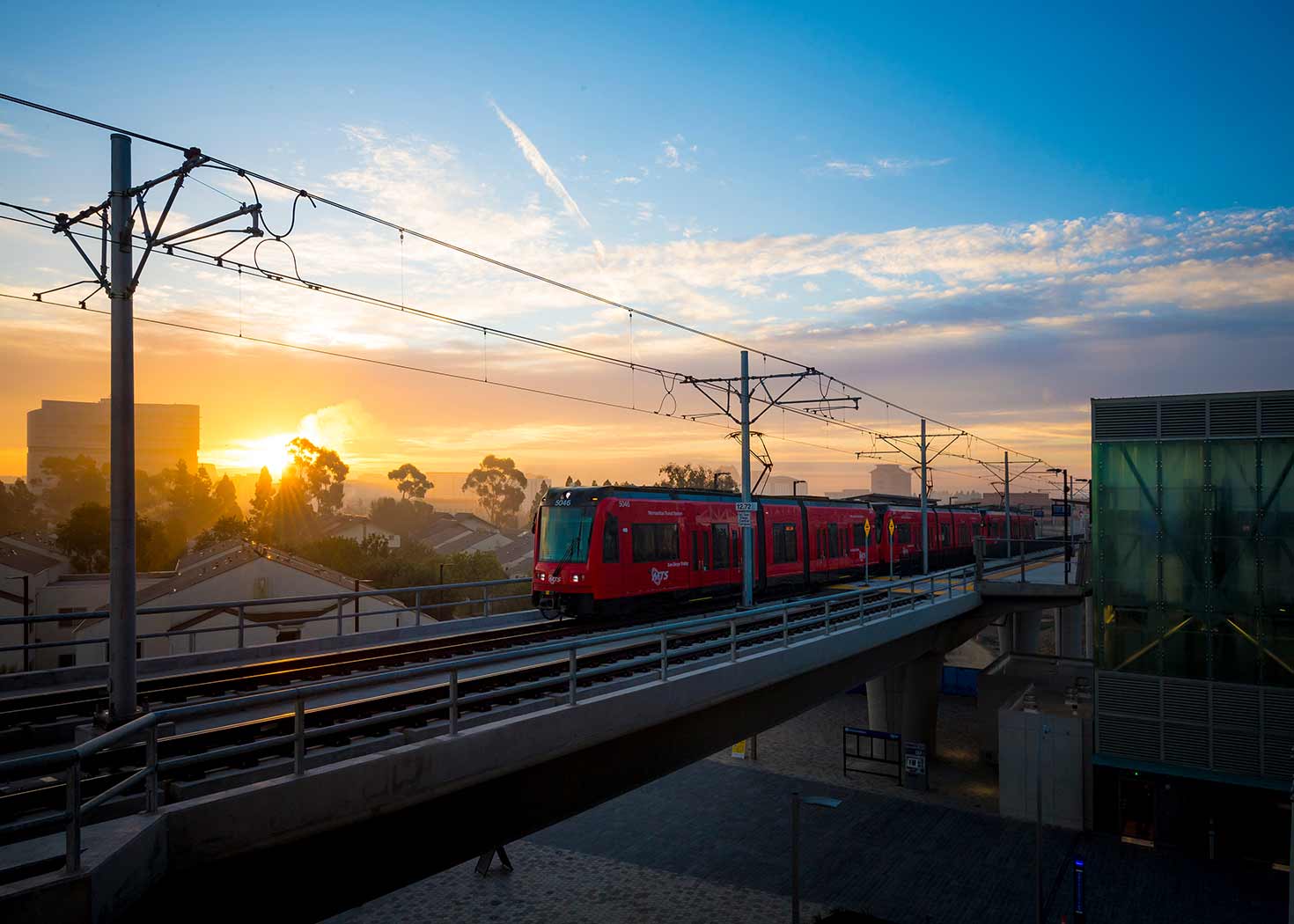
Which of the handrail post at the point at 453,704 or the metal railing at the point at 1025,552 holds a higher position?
the handrail post at the point at 453,704

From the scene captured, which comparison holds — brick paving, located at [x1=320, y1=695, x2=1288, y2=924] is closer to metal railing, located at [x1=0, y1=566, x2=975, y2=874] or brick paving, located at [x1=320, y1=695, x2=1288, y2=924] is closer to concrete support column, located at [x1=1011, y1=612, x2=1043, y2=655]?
metal railing, located at [x1=0, y1=566, x2=975, y2=874]

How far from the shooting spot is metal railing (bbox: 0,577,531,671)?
1218 cm

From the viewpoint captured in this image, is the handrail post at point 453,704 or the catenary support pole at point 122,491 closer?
the catenary support pole at point 122,491

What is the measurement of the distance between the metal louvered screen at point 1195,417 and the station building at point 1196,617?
33mm

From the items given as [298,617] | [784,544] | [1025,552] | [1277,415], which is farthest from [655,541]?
[1025,552]

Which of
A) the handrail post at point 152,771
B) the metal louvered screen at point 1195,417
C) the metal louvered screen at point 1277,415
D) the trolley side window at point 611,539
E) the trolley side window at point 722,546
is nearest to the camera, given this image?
the handrail post at point 152,771

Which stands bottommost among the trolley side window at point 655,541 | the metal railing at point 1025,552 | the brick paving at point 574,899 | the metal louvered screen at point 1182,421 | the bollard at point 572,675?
the brick paving at point 574,899

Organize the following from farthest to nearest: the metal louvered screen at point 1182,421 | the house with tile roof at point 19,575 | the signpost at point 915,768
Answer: the house with tile roof at point 19,575
the signpost at point 915,768
the metal louvered screen at point 1182,421

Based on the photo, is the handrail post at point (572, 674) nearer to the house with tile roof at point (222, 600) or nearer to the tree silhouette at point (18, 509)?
the house with tile roof at point (222, 600)

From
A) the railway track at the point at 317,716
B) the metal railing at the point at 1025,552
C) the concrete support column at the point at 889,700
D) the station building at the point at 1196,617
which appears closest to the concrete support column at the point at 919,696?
the concrete support column at the point at 889,700

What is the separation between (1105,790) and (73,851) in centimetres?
2847

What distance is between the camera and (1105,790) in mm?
26516

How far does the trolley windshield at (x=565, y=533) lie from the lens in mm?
20125

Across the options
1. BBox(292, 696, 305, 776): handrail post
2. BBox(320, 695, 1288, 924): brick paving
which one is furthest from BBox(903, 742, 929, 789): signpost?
BBox(292, 696, 305, 776): handrail post
